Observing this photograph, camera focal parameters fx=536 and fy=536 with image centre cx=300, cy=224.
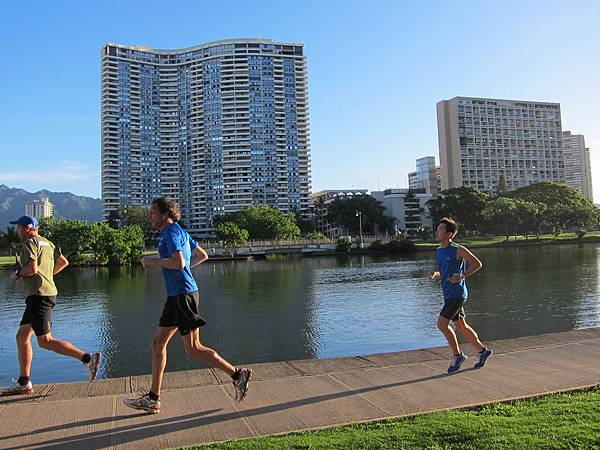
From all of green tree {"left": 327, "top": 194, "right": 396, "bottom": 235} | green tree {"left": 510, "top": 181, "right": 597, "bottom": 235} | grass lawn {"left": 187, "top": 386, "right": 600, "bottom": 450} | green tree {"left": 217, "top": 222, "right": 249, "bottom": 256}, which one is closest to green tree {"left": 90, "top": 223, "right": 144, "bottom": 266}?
green tree {"left": 217, "top": 222, "right": 249, "bottom": 256}

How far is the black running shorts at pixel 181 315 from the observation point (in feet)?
17.2

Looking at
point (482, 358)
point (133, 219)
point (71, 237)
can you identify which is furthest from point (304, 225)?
point (482, 358)

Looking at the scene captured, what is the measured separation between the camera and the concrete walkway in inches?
187

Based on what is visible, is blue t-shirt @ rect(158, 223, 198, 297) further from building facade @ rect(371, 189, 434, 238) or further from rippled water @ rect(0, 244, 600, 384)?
building facade @ rect(371, 189, 434, 238)

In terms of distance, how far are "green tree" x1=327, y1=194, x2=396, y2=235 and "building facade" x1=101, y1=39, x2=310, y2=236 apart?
29444mm

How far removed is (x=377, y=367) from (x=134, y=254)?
70761 mm

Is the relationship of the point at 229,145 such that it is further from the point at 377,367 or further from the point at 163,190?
the point at 377,367

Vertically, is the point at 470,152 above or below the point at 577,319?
above

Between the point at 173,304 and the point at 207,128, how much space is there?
167 metres

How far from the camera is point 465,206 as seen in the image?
11319 centimetres

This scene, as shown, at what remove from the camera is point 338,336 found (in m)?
14.2

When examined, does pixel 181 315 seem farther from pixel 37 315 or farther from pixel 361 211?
pixel 361 211

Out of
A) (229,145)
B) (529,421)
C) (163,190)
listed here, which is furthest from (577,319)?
(163,190)

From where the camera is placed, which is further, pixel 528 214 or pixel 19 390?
pixel 528 214
